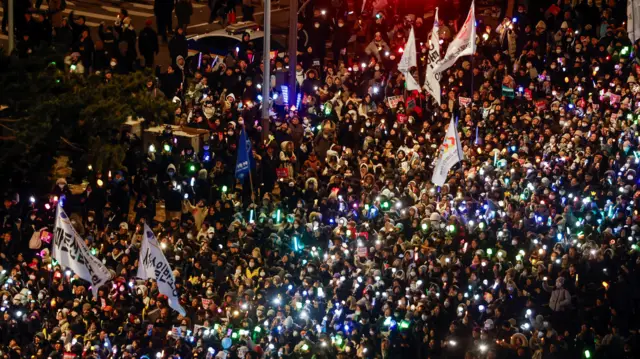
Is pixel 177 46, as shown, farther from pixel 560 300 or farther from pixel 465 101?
pixel 560 300

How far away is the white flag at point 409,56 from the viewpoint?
32.0 m

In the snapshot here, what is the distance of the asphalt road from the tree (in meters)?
6.21

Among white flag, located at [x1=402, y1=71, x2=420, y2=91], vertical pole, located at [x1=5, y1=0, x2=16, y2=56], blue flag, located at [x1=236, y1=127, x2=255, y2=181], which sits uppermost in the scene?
vertical pole, located at [x1=5, y1=0, x2=16, y2=56]

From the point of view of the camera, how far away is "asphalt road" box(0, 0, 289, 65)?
121 feet

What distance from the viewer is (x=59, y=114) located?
1125 inches

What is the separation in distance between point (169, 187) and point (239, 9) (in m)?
10.2

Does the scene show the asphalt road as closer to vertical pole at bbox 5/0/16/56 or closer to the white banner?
vertical pole at bbox 5/0/16/56

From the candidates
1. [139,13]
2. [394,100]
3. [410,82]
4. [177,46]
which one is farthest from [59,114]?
[139,13]

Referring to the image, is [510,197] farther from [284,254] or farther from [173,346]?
[173,346]

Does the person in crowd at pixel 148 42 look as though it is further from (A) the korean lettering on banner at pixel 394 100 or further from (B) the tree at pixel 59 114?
(A) the korean lettering on banner at pixel 394 100

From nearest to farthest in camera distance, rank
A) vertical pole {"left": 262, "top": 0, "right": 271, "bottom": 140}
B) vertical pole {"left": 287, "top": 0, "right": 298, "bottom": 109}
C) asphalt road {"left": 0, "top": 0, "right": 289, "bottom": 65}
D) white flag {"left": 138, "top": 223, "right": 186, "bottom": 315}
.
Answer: white flag {"left": 138, "top": 223, "right": 186, "bottom": 315}
vertical pole {"left": 262, "top": 0, "right": 271, "bottom": 140}
vertical pole {"left": 287, "top": 0, "right": 298, "bottom": 109}
asphalt road {"left": 0, "top": 0, "right": 289, "bottom": 65}

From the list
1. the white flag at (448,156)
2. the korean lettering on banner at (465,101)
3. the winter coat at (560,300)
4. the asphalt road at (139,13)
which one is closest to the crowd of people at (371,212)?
the winter coat at (560,300)

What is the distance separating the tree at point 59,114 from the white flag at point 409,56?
5.05m

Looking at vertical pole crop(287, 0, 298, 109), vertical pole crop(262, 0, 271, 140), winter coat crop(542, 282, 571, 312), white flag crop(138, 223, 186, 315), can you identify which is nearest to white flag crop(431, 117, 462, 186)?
winter coat crop(542, 282, 571, 312)
